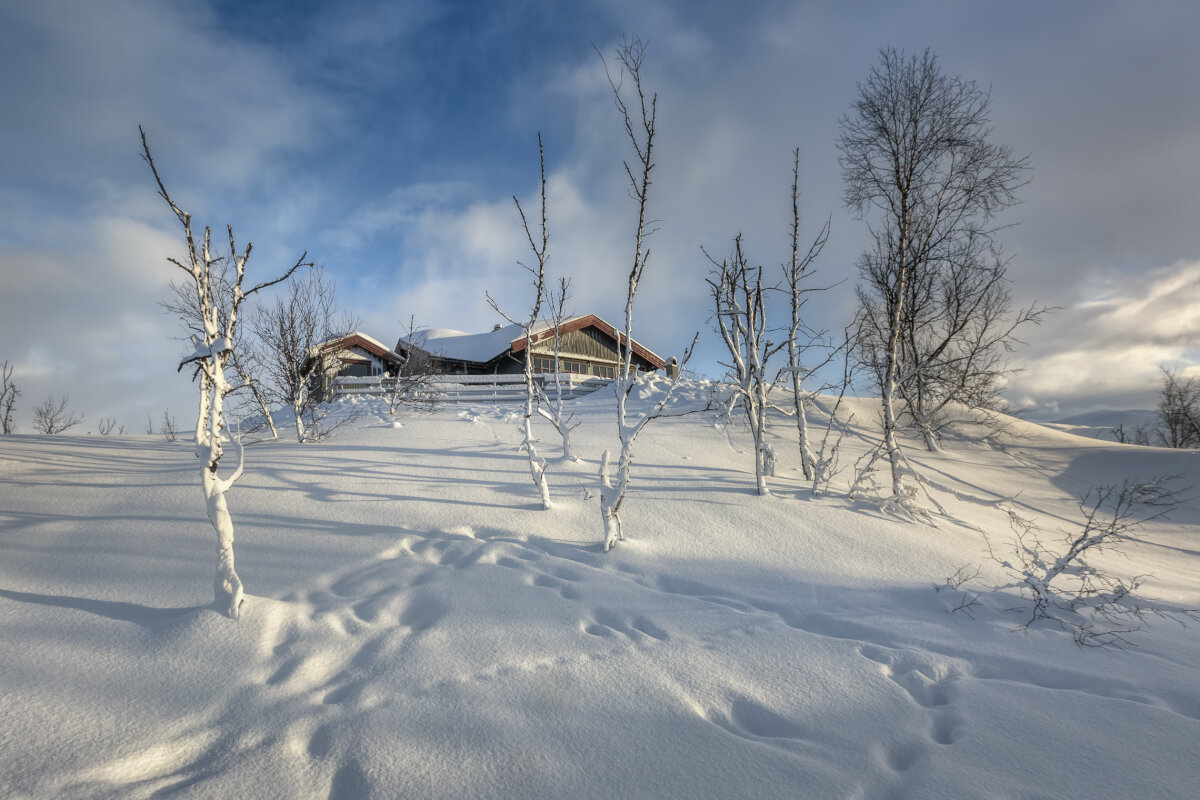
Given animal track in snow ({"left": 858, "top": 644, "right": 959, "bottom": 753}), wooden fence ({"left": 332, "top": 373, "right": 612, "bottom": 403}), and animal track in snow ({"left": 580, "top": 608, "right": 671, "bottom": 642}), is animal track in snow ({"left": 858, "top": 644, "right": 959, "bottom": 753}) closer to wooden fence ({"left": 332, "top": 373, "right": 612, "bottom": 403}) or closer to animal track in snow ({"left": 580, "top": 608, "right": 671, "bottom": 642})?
animal track in snow ({"left": 580, "top": 608, "right": 671, "bottom": 642})

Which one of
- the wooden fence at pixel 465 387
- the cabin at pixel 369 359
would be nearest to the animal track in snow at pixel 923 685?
the wooden fence at pixel 465 387

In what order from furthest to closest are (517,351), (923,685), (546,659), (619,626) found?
1. (517,351)
2. (619,626)
3. (546,659)
4. (923,685)

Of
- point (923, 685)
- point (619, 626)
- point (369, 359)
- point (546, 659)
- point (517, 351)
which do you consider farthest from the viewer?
point (369, 359)

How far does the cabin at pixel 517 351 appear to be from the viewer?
69.1 feet

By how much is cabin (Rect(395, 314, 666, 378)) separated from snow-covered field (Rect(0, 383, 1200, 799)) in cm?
1590

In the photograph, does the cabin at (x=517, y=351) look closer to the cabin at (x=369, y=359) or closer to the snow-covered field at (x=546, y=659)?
the cabin at (x=369, y=359)

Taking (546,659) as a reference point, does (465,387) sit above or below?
above

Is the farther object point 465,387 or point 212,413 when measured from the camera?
point 465,387

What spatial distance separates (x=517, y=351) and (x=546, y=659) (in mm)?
18797

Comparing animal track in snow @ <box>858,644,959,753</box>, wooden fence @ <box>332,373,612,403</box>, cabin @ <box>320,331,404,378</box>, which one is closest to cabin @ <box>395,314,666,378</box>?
cabin @ <box>320,331,404,378</box>

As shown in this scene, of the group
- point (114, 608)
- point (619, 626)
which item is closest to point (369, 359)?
point (114, 608)

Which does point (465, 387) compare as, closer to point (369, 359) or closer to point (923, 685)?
point (369, 359)

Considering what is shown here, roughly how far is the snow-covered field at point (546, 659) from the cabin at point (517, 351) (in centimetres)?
1590

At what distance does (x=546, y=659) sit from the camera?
2.54 meters
